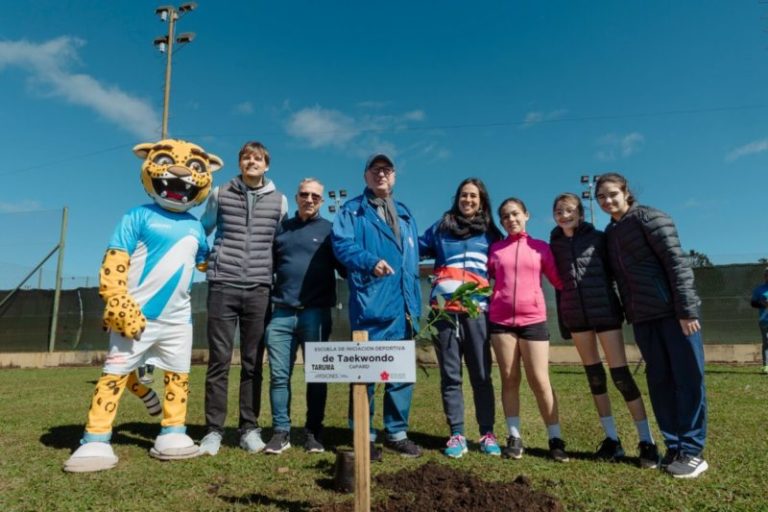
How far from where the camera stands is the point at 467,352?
3555 millimetres

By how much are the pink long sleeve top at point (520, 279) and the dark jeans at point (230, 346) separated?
1.66m

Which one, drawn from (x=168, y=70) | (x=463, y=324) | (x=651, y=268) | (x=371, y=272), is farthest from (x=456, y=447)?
Answer: (x=168, y=70)

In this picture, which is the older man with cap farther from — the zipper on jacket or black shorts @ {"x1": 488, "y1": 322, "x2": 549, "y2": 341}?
the zipper on jacket

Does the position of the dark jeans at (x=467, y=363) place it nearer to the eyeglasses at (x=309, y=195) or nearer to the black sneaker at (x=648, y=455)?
the black sneaker at (x=648, y=455)

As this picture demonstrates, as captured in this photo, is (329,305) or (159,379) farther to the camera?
(159,379)

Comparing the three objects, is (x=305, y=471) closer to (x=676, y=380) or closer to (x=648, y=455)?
(x=648, y=455)

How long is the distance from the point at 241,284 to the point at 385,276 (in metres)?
1.10

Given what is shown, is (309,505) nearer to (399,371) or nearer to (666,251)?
(399,371)

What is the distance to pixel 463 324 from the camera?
3566mm

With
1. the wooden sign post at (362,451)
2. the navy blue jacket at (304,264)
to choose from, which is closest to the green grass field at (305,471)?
the wooden sign post at (362,451)

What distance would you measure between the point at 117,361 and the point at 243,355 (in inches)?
32.0

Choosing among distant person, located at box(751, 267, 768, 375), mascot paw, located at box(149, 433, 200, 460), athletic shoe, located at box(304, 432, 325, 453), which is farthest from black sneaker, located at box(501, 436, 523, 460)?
distant person, located at box(751, 267, 768, 375)

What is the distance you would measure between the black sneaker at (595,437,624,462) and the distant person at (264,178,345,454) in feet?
6.12

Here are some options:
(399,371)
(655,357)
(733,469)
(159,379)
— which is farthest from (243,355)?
(159,379)
